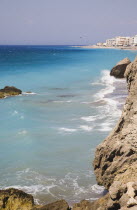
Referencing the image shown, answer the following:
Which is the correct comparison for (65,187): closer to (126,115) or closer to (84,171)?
(84,171)

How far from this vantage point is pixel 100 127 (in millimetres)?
20297

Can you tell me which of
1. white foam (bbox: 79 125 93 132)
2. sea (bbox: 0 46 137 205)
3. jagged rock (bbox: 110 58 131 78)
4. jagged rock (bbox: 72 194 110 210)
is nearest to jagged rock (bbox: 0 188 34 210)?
sea (bbox: 0 46 137 205)

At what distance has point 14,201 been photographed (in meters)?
10.2

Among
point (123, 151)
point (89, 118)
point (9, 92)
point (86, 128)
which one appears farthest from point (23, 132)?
point (9, 92)

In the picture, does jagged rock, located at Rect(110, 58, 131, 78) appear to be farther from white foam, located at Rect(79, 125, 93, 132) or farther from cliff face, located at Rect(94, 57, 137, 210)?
cliff face, located at Rect(94, 57, 137, 210)

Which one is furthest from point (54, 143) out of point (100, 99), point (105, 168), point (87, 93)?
point (87, 93)

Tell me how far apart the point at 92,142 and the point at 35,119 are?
7212mm

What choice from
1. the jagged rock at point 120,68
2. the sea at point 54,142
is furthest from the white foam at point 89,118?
the jagged rock at point 120,68

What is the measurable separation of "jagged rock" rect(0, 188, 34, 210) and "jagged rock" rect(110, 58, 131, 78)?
3894 cm

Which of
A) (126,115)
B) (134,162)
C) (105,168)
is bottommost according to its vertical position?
(105,168)

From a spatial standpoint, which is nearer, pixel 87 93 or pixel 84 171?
pixel 84 171

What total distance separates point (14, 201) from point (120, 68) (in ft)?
135

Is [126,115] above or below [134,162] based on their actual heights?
above

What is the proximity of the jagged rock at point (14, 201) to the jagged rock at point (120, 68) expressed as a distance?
3894cm
